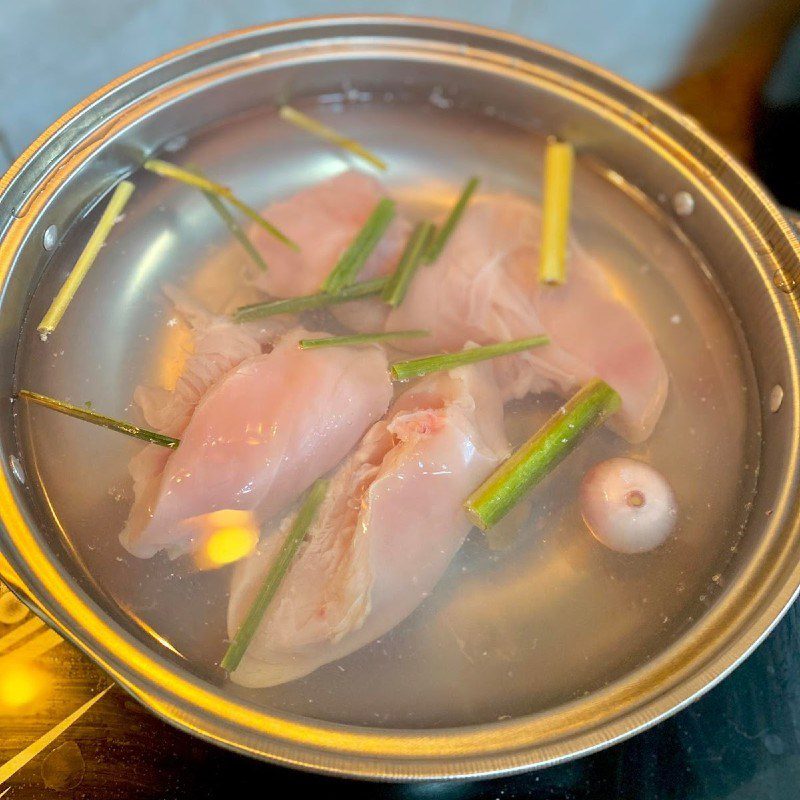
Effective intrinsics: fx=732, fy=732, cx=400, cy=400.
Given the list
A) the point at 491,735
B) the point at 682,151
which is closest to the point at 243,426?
the point at 491,735

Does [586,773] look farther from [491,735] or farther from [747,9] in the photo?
[747,9]

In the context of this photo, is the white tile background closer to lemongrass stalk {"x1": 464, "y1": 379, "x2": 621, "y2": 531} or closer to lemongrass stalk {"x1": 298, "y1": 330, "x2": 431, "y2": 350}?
lemongrass stalk {"x1": 298, "y1": 330, "x2": 431, "y2": 350}

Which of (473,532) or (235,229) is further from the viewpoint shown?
(235,229)

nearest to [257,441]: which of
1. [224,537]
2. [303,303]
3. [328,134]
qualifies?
[224,537]

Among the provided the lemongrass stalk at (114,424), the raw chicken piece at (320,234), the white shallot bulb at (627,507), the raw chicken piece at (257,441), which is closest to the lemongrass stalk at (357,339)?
the raw chicken piece at (257,441)

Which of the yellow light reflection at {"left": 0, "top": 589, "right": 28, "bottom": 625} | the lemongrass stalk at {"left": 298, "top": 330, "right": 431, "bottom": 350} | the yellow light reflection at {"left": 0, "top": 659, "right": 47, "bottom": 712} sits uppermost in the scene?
the lemongrass stalk at {"left": 298, "top": 330, "right": 431, "bottom": 350}

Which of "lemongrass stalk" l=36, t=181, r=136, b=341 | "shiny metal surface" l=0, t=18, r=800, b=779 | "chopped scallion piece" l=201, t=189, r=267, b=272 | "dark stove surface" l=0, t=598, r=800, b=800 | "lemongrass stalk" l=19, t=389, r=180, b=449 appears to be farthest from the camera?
→ "chopped scallion piece" l=201, t=189, r=267, b=272

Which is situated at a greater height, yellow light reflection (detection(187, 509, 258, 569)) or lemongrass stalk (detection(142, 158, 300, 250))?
lemongrass stalk (detection(142, 158, 300, 250))

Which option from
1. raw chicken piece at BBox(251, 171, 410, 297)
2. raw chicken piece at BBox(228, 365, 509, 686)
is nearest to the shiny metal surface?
raw chicken piece at BBox(228, 365, 509, 686)

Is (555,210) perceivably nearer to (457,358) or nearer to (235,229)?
(457,358)
